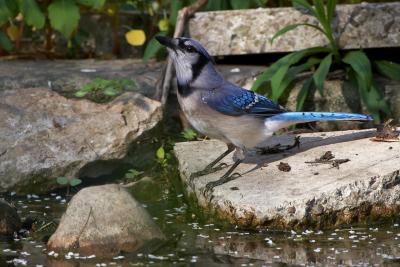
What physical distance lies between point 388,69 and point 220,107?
2.13 m

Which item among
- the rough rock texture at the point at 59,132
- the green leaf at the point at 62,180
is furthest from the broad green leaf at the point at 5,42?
the green leaf at the point at 62,180

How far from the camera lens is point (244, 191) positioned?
5867 millimetres

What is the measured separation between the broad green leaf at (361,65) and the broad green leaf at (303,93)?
0.33 metres

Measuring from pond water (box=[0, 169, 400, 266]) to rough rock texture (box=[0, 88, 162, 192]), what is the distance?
66 cm

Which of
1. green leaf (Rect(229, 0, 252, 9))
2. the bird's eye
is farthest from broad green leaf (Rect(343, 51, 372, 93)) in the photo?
the bird's eye

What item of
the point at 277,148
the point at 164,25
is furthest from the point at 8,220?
the point at 164,25

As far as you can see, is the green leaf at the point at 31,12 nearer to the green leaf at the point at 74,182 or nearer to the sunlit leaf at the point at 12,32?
the sunlit leaf at the point at 12,32

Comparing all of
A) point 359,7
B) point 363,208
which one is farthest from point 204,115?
point 359,7

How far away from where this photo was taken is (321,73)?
7.36 m

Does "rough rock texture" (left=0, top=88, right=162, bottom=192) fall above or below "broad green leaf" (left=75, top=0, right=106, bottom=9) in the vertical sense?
below

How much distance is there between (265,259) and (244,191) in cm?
81

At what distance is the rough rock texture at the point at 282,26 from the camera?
7.73 meters

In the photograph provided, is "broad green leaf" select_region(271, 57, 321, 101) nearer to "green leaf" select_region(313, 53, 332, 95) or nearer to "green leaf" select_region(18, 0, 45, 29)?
"green leaf" select_region(313, 53, 332, 95)

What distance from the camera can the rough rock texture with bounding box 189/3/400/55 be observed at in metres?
7.73
